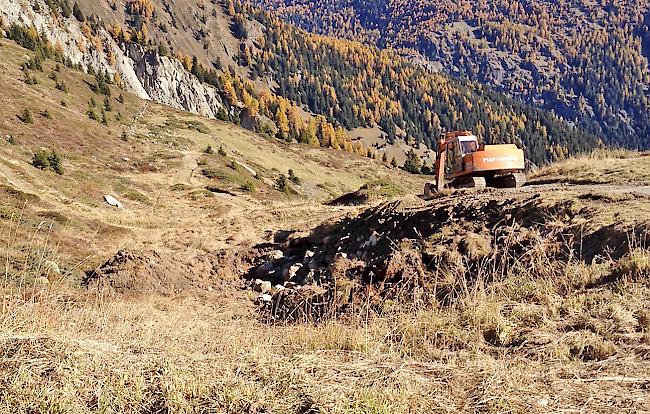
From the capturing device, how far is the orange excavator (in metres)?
19.2

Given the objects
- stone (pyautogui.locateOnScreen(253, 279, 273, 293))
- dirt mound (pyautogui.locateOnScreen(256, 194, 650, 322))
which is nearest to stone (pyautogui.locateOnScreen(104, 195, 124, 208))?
dirt mound (pyautogui.locateOnScreen(256, 194, 650, 322))

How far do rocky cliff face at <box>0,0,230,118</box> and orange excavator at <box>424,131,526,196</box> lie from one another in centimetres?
11550

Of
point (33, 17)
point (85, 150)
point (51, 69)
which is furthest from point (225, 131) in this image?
point (33, 17)

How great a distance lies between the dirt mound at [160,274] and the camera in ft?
42.6

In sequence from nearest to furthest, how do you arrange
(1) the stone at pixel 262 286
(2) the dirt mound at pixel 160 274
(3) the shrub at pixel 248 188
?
(2) the dirt mound at pixel 160 274 < (1) the stone at pixel 262 286 < (3) the shrub at pixel 248 188

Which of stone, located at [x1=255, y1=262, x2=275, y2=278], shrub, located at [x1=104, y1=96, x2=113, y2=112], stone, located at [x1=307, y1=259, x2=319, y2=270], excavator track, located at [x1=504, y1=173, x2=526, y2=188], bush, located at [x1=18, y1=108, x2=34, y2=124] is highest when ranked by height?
shrub, located at [x1=104, y1=96, x2=113, y2=112]

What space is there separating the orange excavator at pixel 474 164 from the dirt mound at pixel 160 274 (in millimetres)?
9554

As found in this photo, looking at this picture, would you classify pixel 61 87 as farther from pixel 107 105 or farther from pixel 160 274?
pixel 160 274

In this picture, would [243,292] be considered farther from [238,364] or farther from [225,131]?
[225,131]

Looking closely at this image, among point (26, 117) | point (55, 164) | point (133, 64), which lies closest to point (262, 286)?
point (55, 164)

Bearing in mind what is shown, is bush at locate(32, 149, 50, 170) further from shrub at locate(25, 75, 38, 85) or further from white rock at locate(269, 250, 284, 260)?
shrub at locate(25, 75, 38, 85)

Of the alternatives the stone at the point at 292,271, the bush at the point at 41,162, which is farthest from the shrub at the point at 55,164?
the stone at the point at 292,271

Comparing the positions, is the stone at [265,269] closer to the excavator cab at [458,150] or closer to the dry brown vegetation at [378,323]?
the dry brown vegetation at [378,323]

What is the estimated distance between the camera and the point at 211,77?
15150 cm
